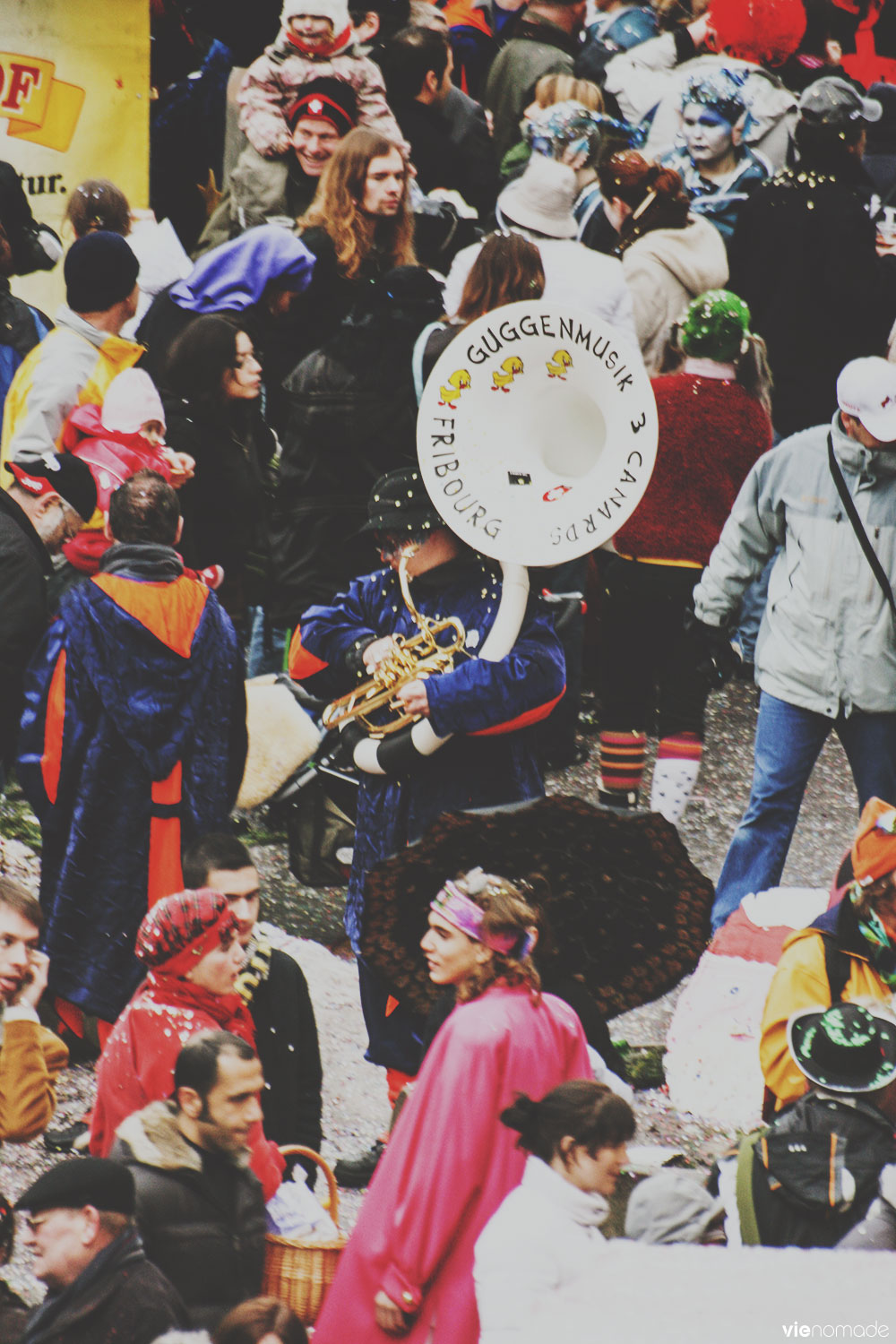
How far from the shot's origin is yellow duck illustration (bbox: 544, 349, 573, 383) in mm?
5598

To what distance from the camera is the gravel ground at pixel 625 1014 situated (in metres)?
5.71

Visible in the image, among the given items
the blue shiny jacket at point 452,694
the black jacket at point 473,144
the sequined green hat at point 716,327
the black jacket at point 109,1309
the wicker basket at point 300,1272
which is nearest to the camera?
the black jacket at point 109,1309

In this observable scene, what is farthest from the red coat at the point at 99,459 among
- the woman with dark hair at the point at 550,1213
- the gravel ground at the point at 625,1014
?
the woman with dark hair at the point at 550,1213

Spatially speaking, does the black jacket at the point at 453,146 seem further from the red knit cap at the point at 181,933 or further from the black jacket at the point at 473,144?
the red knit cap at the point at 181,933

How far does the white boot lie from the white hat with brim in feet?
6.70

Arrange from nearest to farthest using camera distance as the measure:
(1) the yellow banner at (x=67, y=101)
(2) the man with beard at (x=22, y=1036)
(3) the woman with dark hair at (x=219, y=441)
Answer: (2) the man with beard at (x=22, y=1036), (3) the woman with dark hair at (x=219, y=441), (1) the yellow banner at (x=67, y=101)

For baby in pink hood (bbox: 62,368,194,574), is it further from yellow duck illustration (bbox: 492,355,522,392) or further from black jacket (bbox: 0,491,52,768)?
yellow duck illustration (bbox: 492,355,522,392)

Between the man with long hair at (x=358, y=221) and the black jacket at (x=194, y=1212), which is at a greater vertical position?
the man with long hair at (x=358, y=221)

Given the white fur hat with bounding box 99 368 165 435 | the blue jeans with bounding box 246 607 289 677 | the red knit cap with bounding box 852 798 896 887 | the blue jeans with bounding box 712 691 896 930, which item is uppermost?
the red knit cap with bounding box 852 798 896 887

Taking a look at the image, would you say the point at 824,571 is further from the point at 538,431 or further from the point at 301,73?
the point at 301,73

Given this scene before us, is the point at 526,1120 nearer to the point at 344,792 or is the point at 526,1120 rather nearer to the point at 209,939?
the point at 209,939

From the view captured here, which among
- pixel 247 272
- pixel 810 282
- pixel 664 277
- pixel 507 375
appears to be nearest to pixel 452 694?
pixel 507 375

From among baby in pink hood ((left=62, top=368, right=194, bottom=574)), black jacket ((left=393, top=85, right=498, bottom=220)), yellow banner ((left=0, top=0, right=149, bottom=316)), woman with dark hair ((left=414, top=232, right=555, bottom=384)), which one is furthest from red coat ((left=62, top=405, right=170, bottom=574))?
black jacket ((left=393, top=85, right=498, bottom=220))

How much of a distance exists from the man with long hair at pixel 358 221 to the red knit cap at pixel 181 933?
331 cm
